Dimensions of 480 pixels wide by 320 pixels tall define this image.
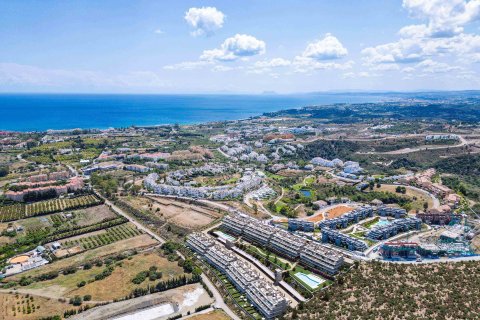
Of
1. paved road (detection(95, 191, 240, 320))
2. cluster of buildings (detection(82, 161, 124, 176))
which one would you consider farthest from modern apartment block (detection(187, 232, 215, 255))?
cluster of buildings (detection(82, 161, 124, 176))

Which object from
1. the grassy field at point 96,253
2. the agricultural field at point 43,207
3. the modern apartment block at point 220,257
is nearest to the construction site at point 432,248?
the modern apartment block at point 220,257

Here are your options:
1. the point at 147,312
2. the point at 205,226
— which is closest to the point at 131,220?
the point at 205,226

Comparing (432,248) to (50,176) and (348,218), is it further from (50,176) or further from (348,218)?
(50,176)

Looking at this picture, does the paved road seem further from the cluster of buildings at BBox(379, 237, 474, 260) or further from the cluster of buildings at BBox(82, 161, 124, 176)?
the cluster of buildings at BBox(82, 161, 124, 176)

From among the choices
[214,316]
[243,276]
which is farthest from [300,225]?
[214,316]

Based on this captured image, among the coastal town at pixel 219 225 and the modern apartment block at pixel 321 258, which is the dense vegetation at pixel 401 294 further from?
the modern apartment block at pixel 321 258
